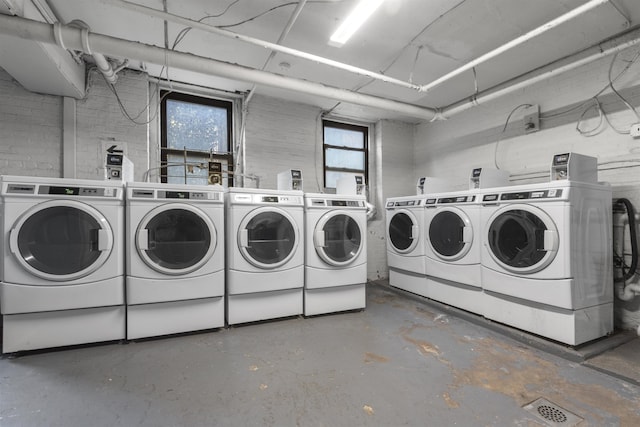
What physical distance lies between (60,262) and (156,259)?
0.65 metres

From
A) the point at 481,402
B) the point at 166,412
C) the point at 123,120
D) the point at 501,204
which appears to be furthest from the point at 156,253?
the point at 501,204

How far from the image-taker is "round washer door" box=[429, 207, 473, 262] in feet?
9.78

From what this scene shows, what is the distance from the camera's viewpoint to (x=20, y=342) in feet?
6.90

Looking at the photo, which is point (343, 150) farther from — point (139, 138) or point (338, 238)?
point (139, 138)

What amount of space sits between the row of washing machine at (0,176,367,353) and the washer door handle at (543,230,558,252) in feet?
5.47

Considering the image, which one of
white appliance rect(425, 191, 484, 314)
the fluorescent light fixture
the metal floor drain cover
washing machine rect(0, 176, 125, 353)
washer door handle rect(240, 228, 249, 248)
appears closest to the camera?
the metal floor drain cover

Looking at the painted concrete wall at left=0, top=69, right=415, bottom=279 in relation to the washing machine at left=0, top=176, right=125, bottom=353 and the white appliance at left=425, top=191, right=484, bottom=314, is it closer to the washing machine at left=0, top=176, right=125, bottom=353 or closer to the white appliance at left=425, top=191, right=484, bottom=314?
the washing machine at left=0, top=176, right=125, bottom=353

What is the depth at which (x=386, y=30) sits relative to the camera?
2648 millimetres

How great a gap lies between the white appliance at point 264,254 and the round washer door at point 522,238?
189 centimetres

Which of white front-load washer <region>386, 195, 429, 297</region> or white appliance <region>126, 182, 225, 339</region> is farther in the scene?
white front-load washer <region>386, 195, 429, 297</region>

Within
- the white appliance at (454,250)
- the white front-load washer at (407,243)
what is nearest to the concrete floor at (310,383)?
the white appliance at (454,250)

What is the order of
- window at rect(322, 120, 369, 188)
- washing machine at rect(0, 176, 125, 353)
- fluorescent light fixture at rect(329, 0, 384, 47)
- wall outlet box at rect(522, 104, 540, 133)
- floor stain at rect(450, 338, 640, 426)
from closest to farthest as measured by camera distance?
floor stain at rect(450, 338, 640, 426), fluorescent light fixture at rect(329, 0, 384, 47), washing machine at rect(0, 176, 125, 353), wall outlet box at rect(522, 104, 540, 133), window at rect(322, 120, 369, 188)

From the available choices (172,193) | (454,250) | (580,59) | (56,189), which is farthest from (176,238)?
(580,59)

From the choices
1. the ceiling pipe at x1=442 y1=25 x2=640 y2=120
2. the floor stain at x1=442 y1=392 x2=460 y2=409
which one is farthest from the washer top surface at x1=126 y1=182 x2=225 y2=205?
the ceiling pipe at x1=442 y1=25 x2=640 y2=120
